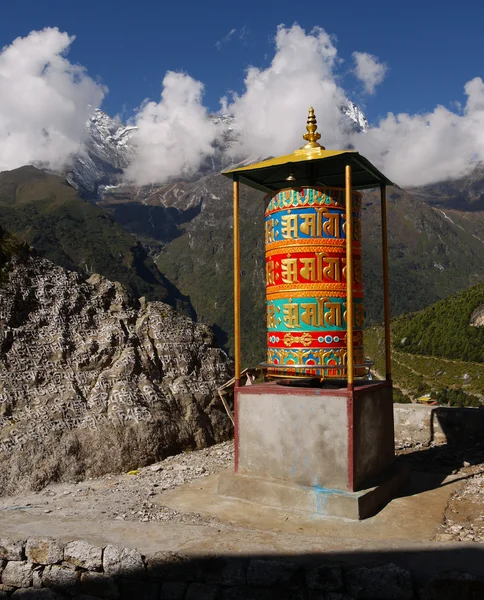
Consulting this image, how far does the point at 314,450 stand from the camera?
7516mm

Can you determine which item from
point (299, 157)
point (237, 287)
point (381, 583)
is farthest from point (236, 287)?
point (381, 583)

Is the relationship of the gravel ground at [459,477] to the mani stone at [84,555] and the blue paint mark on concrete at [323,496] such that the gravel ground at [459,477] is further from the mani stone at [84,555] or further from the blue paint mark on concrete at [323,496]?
the mani stone at [84,555]

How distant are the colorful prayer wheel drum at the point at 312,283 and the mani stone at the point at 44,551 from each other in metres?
3.87

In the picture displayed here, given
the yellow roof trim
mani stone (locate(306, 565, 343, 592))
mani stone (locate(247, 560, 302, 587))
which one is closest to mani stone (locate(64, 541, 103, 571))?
mani stone (locate(247, 560, 302, 587))

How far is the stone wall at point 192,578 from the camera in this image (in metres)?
4.82

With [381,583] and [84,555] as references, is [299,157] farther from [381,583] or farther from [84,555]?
[84,555]

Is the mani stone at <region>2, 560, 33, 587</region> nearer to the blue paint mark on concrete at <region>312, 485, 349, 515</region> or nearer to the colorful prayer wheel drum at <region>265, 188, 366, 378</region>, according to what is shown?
the blue paint mark on concrete at <region>312, 485, 349, 515</region>

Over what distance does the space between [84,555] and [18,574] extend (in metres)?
0.75

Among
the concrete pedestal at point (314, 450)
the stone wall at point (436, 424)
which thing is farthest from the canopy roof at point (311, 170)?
the stone wall at point (436, 424)

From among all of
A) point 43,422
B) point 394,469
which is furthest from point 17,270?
point 394,469

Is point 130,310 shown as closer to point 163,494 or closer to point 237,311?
point 237,311

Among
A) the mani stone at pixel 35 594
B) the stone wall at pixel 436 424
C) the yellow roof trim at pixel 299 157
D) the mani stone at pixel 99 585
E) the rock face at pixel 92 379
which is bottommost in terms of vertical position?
the mani stone at pixel 35 594

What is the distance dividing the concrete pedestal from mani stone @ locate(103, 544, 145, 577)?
260 centimetres

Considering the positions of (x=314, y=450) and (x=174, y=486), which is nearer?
(x=314, y=450)
